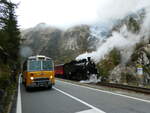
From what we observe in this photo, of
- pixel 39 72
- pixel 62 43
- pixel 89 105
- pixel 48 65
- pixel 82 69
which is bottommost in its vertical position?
pixel 89 105

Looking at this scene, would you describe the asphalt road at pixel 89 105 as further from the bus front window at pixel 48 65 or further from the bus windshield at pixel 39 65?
the bus front window at pixel 48 65

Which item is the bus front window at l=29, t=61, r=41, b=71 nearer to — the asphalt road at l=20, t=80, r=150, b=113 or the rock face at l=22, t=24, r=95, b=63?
the asphalt road at l=20, t=80, r=150, b=113

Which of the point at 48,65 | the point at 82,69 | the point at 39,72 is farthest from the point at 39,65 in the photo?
the point at 82,69

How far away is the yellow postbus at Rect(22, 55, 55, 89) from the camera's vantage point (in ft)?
43.5

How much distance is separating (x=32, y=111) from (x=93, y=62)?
15405 millimetres

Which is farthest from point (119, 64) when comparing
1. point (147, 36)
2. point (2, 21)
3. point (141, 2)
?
point (2, 21)

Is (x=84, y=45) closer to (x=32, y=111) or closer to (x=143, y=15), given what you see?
(x=143, y=15)

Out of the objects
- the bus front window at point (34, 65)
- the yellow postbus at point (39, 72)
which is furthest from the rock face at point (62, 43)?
the bus front window at point (34, 65)

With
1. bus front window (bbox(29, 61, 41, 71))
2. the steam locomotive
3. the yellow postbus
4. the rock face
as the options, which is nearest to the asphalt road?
the yellow postbus

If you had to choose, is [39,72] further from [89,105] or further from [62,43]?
[62,43]

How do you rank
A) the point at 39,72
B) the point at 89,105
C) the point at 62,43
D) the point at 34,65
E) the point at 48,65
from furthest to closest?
the point at 62,43 < the point at 48,65 < the point at 34,65 < the point at 39,72 < the point at 89,105

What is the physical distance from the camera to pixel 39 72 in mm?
13430

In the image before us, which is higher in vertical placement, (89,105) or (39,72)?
(39,72)

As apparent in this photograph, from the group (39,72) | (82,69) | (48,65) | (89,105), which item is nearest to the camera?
(89,105)
